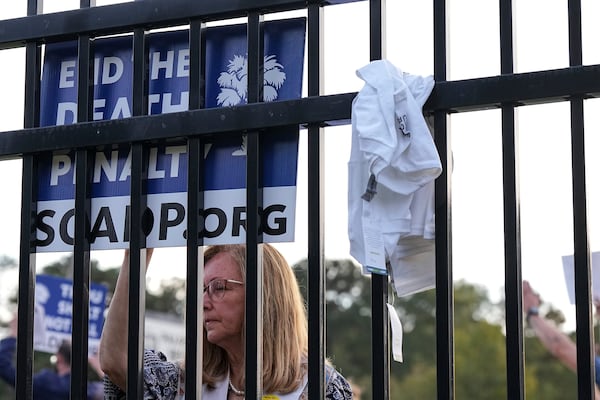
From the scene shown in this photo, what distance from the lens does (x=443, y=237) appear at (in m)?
2.71

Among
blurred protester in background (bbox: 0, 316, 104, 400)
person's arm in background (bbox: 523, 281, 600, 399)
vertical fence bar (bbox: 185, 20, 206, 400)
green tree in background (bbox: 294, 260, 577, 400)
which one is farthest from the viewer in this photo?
green tree in background (bbox: 294, 260, 577, 400)

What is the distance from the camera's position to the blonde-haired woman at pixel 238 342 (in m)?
3.37

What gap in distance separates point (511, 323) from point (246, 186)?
73cm

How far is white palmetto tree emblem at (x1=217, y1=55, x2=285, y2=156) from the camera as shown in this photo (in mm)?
2980

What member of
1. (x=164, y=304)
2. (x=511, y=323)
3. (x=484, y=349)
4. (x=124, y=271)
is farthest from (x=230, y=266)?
(x=164, y=304)

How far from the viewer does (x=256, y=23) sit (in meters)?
2.98

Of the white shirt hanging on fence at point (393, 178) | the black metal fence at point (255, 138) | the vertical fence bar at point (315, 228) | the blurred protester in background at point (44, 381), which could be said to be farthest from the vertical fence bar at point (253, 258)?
the blurred protester in background at point (44, 381)

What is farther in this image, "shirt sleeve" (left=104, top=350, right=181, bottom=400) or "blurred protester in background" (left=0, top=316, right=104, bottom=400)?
"blurred protester in background" (left=0, top=316, right=104, bottom=400)

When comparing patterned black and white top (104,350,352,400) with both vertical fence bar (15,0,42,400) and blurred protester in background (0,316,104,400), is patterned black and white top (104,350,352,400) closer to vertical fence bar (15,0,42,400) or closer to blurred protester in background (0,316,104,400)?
vertical fence bar (15,0,42,400)

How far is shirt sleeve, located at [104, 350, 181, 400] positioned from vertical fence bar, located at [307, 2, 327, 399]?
0.69 metres

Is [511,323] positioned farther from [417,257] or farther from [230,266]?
[230,266]

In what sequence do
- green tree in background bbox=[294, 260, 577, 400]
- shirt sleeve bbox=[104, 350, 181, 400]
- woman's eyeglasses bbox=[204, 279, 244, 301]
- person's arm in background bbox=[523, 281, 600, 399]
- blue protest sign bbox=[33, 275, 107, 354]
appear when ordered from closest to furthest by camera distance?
shirt sleeve bbox=[104, 350, 181, 400]
woman's eyeglasses bbox=[204, 279, 244, 301]
person's arm in background bbox=[523, 281, 600, 399]
blue protest sign bbox=[33, 275, 107, 354]
green tree in background bbox=[294, 260, 577, 400]

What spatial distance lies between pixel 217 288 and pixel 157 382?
0.32 m

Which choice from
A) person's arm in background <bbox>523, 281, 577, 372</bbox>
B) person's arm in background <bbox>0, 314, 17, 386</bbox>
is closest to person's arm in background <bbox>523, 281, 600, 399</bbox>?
person's arm in background <bbox>523, 281, 577, 372</bbox>
